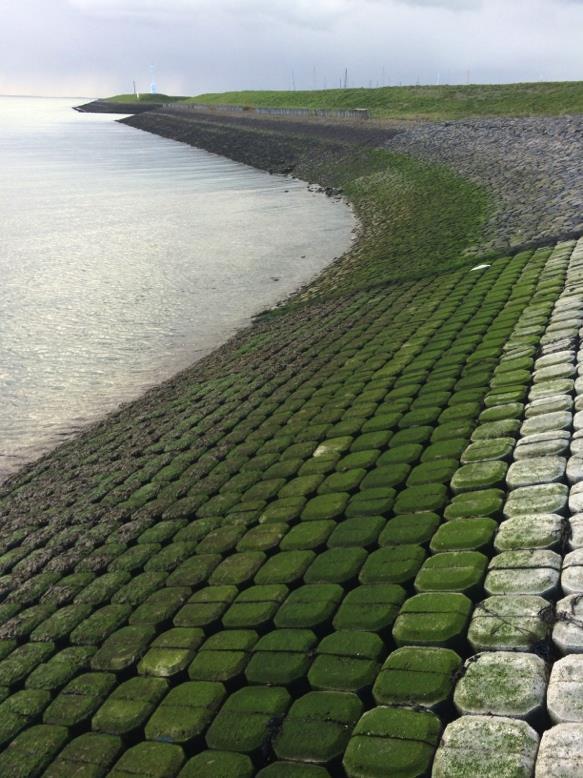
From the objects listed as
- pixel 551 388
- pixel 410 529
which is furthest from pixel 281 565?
pixel 551 388

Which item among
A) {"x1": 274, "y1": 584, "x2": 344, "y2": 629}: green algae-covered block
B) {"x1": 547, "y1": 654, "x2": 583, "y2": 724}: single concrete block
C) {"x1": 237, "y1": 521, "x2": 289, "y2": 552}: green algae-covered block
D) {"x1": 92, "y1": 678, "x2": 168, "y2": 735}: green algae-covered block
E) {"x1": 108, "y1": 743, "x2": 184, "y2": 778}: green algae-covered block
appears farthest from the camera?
{"x1": 237, "y1": 521, "x2": 289, "y2": 552}: green algae-covered block

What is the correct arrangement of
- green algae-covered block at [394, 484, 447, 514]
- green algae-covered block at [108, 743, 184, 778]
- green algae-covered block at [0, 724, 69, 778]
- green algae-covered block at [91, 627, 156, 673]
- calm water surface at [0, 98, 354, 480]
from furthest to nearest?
calm water surface at [0, 98, 354, 480], green algae-covered block at [394, 484, 447, 514], green algae-covered block at [91, 627, 156, 673], green algae-covered block at [0, 724, 69, 778], green algae-covered block at [108, 743, 184, 778]

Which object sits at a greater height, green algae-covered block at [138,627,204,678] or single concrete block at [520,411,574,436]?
single concrete block at [520,411,574,436]

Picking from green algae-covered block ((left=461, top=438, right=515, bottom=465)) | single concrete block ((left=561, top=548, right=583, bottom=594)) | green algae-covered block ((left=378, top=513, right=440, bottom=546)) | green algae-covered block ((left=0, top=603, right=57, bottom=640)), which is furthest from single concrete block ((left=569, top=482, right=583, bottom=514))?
green algae-covered block ((left=0, top=603, right=57, bottom=640))

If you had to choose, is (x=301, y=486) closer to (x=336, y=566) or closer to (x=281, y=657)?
(x=336, y=566)

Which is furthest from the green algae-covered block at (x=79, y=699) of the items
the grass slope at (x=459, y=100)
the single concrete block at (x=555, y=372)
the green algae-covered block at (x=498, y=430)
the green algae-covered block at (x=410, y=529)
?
the grass slope at (x=459, y=100)

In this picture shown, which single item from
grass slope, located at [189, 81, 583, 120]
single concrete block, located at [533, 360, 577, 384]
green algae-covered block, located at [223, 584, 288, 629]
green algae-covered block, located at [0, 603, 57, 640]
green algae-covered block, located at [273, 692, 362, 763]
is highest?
grass slope, located at [189, 81, 583, 120]

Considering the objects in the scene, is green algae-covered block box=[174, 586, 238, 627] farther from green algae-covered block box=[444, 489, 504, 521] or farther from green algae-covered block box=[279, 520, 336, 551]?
green algae-covered block box=[444, 489, 504, 521]

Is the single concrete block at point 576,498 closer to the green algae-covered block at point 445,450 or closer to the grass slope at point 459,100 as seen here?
the green algae-covered block at point 445,450
